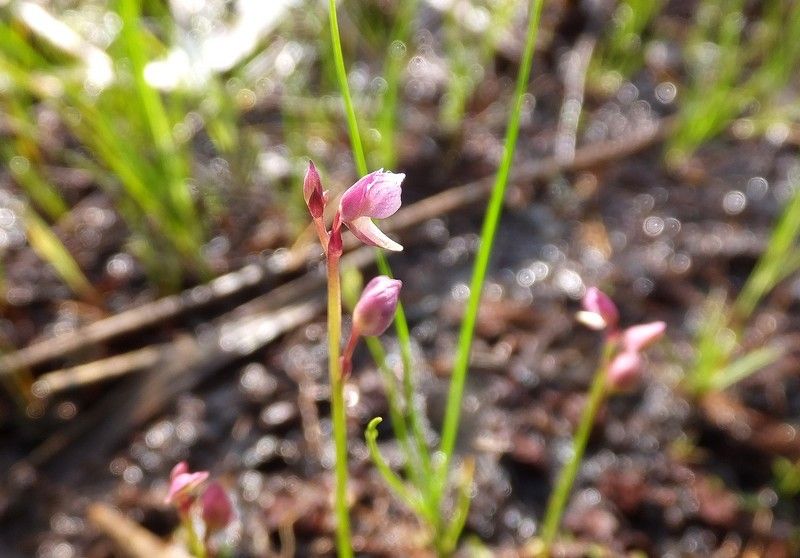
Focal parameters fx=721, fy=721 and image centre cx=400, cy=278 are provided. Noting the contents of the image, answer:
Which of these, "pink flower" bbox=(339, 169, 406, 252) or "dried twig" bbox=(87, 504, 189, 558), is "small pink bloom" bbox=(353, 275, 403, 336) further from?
"dried twig" bbox=(87, 504, 189, 558)

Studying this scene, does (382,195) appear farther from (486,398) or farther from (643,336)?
(486,398)

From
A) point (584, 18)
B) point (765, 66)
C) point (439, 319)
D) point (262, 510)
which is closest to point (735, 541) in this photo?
point (439, 319)

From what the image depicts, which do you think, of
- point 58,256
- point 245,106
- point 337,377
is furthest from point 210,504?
point 245,106

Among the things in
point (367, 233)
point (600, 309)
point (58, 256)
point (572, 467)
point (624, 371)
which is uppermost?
point (58, 256)

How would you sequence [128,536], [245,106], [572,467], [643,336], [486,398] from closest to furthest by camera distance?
[643,336] < [572,467] < [128,536] < [486,398] < [245,106]

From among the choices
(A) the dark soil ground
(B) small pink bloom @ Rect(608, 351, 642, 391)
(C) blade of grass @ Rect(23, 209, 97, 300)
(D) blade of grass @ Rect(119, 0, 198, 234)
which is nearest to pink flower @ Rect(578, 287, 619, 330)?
(B) small pink bloom @ Rect(608, 351, 642, 391)

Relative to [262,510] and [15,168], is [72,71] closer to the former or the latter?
[15,168]
